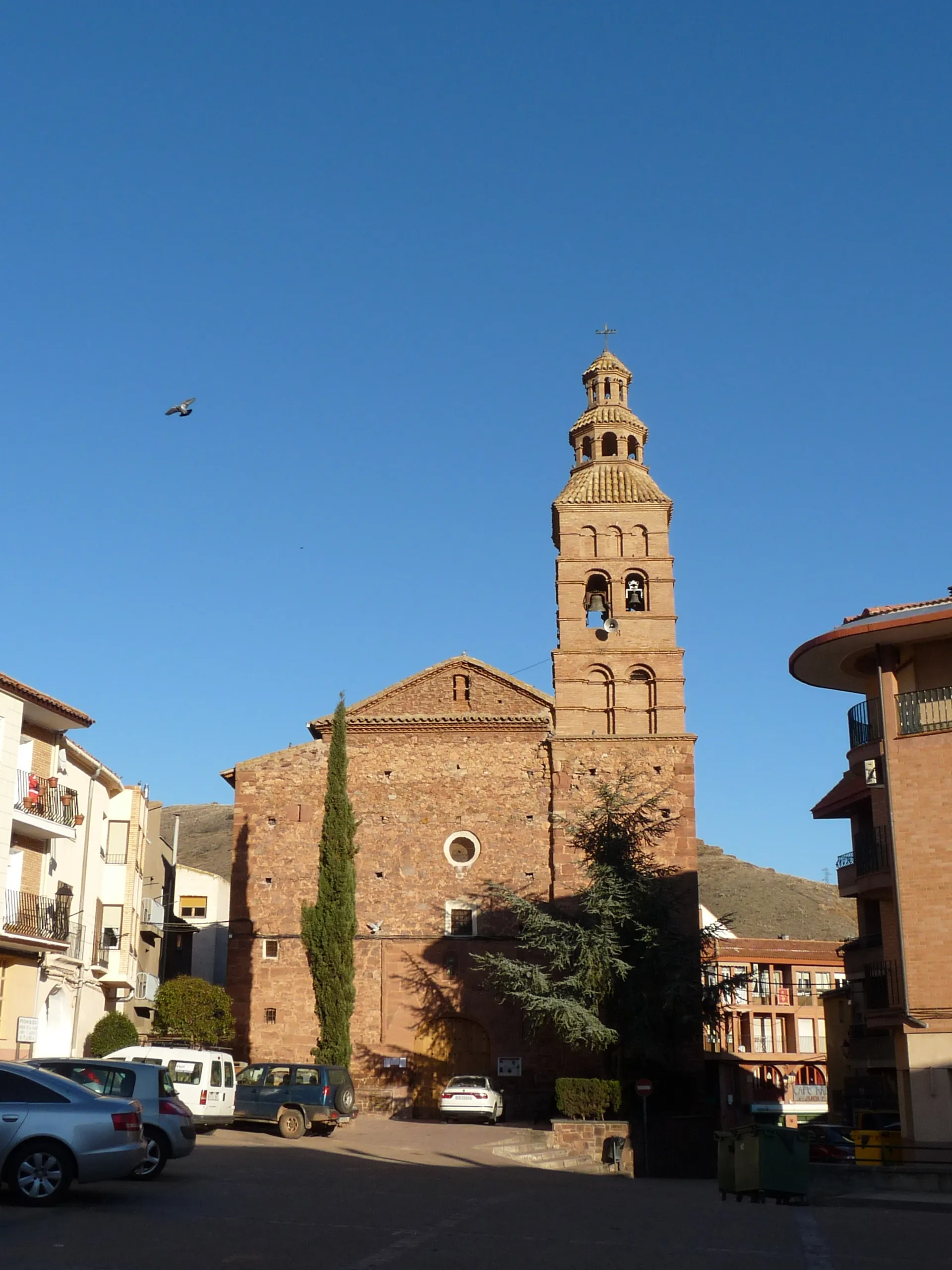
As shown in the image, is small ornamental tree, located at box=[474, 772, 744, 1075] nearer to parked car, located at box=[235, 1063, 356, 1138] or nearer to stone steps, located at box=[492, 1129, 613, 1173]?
stone steps, located at box=[492, 1129, 613, 1173]

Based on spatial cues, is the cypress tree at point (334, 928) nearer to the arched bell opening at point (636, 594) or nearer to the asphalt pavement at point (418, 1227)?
the arched bell opening at point (636, 594)

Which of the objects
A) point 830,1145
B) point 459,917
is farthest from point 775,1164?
point 459,917

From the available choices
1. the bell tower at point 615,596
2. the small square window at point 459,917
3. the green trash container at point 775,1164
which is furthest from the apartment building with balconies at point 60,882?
the green trash container at point 775,1164

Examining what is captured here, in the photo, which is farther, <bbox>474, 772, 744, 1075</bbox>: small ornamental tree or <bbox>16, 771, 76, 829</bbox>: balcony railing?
<bbox>474, 772, 744, 1075</bbox>: small ornamental tree

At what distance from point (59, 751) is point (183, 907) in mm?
20671

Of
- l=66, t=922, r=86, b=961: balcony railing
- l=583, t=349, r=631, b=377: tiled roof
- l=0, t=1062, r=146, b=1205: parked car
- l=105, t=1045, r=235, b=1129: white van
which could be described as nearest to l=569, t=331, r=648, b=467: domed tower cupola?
l=583, t=349, r=631, b=377: tiled roof

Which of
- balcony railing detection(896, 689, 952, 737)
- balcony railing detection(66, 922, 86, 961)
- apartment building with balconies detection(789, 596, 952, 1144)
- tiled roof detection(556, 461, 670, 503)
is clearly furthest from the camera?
tiled roof detection(556, 461, 670, 503)

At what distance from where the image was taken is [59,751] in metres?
31.1

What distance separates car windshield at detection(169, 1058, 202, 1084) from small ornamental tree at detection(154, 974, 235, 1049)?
1014 cm

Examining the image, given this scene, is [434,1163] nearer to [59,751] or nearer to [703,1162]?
[703,1162]

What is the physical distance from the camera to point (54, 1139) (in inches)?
509

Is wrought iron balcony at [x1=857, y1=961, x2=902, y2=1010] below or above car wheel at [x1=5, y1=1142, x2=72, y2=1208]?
above

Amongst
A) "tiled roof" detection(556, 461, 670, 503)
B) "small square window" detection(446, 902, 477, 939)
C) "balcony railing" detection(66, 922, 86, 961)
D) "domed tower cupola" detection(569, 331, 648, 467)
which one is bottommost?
"balcony railing" detection(66, 922, 86, 961)

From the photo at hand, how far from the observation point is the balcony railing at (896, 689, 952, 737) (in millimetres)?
24328
